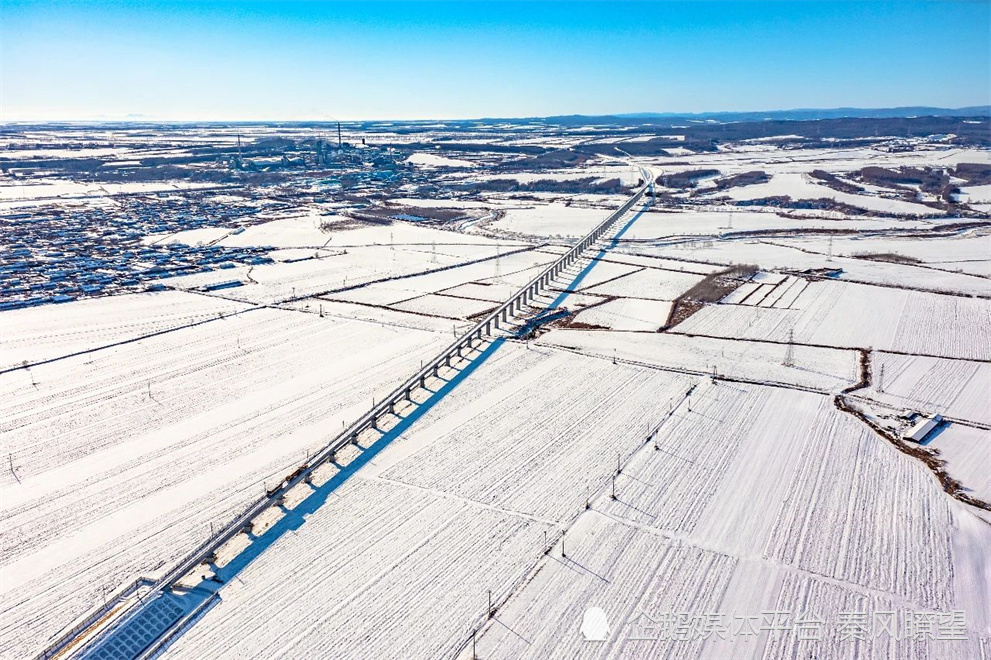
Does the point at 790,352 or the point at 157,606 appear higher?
the point at 790,352

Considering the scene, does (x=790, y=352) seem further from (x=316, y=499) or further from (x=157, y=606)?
(x=157, y=606)

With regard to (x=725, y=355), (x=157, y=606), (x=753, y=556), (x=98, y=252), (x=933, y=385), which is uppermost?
(x=98, y=252)

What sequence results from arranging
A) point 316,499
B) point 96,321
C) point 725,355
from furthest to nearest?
point 96,321 → point 725,355 → point 316,499

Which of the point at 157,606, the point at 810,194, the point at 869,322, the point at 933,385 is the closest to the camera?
the point at 157,606

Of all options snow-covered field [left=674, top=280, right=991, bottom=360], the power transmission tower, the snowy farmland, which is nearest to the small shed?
the snowy farmland

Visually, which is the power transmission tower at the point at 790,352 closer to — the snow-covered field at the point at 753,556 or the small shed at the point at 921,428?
the small shed at the point at 921,428

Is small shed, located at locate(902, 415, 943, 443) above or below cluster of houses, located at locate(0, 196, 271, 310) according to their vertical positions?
below

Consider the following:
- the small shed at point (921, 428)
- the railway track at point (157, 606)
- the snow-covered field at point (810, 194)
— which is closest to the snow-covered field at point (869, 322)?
the small shed at point (921, 428)

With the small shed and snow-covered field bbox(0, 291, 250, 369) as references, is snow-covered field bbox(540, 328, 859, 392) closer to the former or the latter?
the small shed

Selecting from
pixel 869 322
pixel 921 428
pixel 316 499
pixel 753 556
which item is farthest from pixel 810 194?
pixel 316 499

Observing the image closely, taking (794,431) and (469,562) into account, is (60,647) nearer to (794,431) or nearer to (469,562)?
(469,562)
